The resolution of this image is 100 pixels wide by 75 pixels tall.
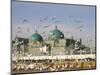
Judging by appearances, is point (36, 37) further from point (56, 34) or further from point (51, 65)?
point (51, 65)

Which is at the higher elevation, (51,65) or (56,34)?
(56,34)

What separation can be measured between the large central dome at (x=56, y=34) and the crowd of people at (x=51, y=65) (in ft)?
0.86

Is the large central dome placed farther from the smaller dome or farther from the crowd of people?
the crowd of people

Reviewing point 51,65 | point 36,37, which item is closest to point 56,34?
point 36,37

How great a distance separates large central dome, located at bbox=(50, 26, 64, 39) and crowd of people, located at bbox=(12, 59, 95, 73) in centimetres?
26

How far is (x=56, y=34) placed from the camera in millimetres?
2479

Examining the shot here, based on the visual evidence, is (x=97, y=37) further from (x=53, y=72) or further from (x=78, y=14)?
(x=53, y=72)

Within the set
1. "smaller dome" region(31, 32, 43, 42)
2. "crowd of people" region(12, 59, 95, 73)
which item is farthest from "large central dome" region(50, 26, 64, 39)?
"crowd of people" region(12, 59, 95, 73)

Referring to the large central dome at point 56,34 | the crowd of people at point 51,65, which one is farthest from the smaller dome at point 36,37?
the crowd of people at point 51,65

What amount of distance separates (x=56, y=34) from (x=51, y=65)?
0.34 metres

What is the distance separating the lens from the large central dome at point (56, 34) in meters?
2.47

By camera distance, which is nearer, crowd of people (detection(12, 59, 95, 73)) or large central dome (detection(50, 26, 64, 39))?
crowd of people (detection(12, 59, 95, 73))

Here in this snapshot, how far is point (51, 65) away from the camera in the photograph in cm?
245

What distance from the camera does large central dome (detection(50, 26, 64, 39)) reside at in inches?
97.3
